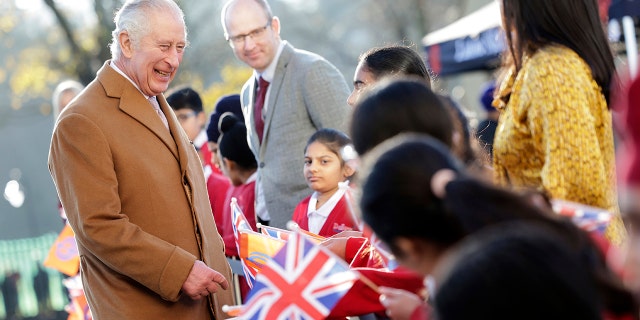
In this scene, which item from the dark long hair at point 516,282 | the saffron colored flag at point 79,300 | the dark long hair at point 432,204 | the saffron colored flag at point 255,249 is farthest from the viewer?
the saffron colored flag at point 79,300

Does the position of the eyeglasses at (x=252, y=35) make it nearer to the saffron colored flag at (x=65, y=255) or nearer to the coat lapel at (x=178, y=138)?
the coat lapel at (x=178, y=138)

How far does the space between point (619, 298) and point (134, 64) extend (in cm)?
298

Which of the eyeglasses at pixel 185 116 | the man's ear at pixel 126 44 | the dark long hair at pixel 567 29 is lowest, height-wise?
the eyeglasses at pixel 185 116

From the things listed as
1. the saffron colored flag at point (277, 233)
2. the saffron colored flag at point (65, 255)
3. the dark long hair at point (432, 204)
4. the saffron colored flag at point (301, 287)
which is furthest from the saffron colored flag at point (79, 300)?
the dark long hair at point (432, 204)

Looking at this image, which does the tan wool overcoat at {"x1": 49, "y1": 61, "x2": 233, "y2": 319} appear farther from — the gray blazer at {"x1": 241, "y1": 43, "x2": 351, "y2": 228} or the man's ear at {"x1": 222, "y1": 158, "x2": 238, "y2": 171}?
the man's ear at {"x1": 222, "y1": 158, "x2": 238, "y2": 171}

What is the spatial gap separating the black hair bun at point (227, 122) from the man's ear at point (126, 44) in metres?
2.15

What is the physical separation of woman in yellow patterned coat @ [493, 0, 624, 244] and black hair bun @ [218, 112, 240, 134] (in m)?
3.52

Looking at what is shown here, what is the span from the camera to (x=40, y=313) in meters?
12.9

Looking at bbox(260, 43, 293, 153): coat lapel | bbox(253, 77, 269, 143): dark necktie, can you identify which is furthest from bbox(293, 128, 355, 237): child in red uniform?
bbox(253, 77, 269, 143): dark necktie

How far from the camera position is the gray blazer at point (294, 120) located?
5781 millimetres

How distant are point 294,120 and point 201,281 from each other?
1.74 m

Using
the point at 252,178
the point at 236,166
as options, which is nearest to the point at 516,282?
the point at 252,178

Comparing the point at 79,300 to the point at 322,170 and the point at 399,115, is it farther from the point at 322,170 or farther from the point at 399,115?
the point at 399,115

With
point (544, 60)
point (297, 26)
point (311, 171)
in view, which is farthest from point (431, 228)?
point (297, 26)
